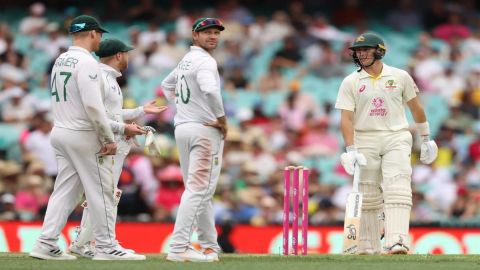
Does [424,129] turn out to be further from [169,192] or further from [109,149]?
[169,192]

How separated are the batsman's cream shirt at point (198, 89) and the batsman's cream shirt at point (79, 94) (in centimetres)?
71

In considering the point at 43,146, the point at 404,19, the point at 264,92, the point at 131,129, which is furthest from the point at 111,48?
the point at 404,19

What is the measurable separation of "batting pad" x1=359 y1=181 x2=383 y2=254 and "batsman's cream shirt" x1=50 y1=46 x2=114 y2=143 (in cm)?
279

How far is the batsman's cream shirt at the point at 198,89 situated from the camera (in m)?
10.5

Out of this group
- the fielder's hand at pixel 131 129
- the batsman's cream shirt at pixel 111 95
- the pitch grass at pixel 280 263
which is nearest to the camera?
the pitch grass at pixel 280 263

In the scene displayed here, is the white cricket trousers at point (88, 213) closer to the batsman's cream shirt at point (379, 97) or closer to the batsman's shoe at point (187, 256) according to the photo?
the batsman's shoe at point (187, 256)

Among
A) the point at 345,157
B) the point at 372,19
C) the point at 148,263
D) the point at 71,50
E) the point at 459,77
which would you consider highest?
the point at 372,19

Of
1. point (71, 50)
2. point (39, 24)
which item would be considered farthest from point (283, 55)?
point (71, 50)

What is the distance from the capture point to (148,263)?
10289 millimetres

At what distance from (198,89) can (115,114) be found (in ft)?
3.54

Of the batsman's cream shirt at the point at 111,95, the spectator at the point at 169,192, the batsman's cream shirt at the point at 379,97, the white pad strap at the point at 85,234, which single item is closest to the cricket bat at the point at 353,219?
the batsman's cream shirt at the point at 379,97

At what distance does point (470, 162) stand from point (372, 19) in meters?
5.00

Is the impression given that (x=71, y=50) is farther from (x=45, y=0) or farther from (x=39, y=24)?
(x=45, y=0)

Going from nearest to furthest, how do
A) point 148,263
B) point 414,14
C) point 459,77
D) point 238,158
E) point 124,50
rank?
point 148,263 < point 124,50 < point 238,158 < point 459,77 < point 414,14
